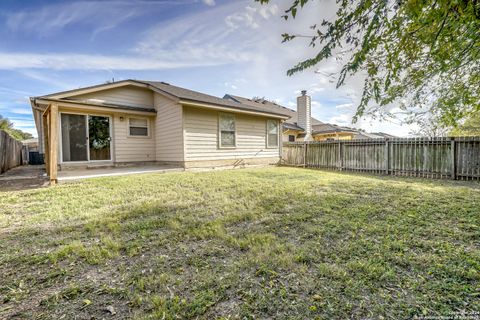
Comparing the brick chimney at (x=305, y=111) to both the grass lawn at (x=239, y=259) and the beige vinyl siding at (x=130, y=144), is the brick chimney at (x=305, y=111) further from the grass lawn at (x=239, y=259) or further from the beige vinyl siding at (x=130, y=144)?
the grass lawn at (x=239, y=259)

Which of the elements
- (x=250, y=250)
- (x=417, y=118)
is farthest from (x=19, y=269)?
(x=417, y=118)

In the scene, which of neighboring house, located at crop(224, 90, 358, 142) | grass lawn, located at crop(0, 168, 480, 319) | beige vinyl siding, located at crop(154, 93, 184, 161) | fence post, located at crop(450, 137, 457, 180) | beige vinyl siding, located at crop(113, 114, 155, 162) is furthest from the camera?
neighboring house, located at crop(224, 90, 358, 142)

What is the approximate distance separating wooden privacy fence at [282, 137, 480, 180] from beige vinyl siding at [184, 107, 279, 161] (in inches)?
102

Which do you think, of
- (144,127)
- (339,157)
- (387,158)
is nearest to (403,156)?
(387,158)

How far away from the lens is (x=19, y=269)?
1.96 m

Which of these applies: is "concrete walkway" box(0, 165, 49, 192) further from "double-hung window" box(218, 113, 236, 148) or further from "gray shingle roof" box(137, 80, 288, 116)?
"double-hung window" box(218, 113, 236, 148)

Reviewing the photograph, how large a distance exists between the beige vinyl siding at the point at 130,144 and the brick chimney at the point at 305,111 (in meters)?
12.0

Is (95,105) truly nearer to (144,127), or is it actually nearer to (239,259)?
(144,127)

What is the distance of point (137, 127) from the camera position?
31.7 ft

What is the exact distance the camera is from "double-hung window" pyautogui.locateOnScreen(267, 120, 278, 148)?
469 inches

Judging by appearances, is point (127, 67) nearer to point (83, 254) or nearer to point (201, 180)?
point (201, 180)

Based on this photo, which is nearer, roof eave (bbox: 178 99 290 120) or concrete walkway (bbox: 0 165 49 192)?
concrete walkway (bbox: 0 165 49 192)

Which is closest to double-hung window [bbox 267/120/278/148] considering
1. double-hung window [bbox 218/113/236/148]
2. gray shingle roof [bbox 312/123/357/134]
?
double-hung window [bbox 218/113/236/148]

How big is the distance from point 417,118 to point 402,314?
6433 mm
